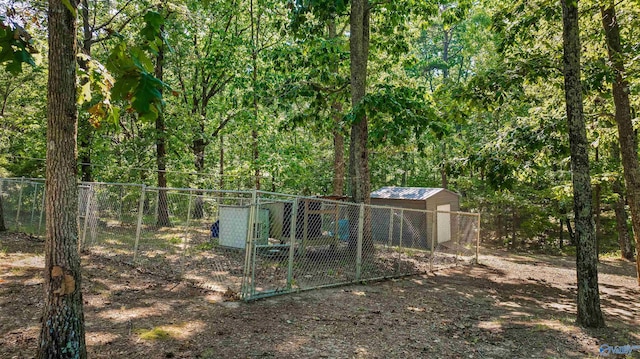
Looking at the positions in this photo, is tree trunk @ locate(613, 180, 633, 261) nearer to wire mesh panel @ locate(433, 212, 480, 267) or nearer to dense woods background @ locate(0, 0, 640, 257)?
dense woods background @ locate(0, 0, 640, 257)

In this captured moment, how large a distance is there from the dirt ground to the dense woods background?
233cm

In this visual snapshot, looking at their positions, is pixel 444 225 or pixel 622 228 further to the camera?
pixel 444 225

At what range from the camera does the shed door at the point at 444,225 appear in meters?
16.2

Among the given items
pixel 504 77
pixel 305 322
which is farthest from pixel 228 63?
pixel 305 322

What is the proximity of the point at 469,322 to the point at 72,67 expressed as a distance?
→ 586 cm

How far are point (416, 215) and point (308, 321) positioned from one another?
11.2 meters

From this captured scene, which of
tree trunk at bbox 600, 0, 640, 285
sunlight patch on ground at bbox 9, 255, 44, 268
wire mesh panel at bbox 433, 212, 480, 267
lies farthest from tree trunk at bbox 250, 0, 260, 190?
tree trunk at bbox 600, 0, 640, 285

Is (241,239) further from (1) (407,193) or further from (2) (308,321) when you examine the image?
(1) (407,193)

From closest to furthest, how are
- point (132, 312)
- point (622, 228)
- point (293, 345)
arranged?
point (293, 345) < point (132, 312) < point (622, 228)

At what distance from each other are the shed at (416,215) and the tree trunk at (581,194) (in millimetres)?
8584

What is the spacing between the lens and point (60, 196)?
9.02 feet

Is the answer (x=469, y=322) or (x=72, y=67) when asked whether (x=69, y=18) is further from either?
(x=469, y=322)

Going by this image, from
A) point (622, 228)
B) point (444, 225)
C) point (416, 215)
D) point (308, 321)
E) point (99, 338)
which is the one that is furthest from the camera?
point (444, 225)

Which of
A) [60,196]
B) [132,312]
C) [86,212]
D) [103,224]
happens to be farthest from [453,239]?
[60,196]
